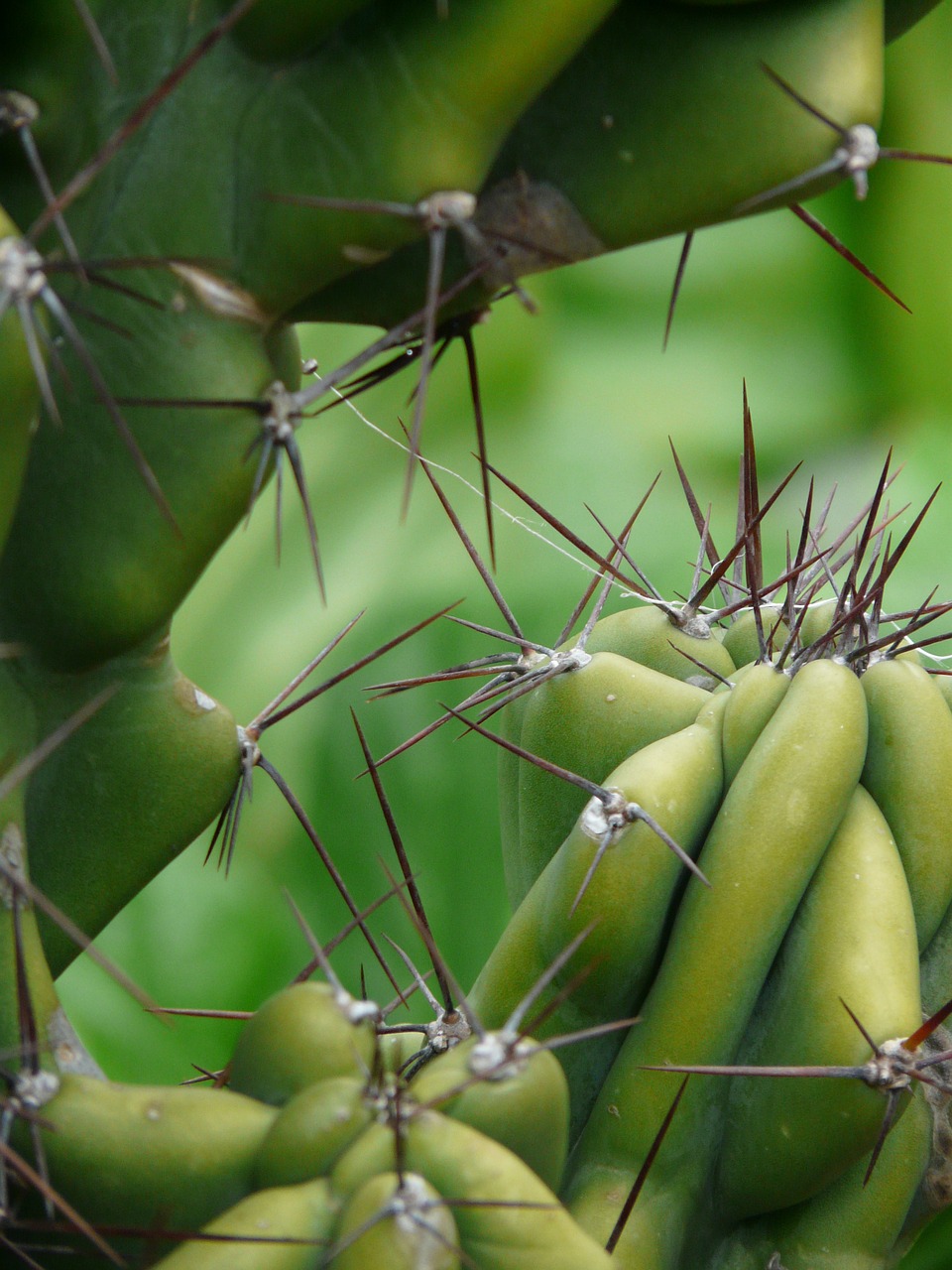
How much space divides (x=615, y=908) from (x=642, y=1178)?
16cm

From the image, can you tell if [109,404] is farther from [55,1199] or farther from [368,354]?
[55,1199]

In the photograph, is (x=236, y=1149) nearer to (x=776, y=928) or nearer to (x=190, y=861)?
(x=776, y=928)

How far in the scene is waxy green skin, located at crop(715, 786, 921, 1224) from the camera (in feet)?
2.73

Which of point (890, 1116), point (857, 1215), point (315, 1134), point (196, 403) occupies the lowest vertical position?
point (857, 1215)

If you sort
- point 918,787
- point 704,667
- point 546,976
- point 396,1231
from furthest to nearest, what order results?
point 704,667
point 918,787
point 546,976
point 396,1231

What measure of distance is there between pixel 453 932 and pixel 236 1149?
143 centimetres

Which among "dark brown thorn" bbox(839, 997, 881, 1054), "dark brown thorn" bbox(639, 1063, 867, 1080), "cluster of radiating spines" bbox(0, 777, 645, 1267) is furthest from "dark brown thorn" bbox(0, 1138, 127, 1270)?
"dark brown thorn" bbox(839, 997, 881, 1054)

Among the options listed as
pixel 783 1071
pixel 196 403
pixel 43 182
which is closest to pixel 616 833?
pixel 783 1071

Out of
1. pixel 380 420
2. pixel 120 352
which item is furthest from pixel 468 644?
pixel 120 352

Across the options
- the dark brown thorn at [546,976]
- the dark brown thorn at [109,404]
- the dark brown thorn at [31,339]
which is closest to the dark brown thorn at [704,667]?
the dark brown thorn at [546,976]

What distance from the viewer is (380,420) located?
2383 mm

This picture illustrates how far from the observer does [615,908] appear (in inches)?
34.0

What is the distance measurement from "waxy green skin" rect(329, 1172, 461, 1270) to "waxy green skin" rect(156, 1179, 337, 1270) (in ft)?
0.05

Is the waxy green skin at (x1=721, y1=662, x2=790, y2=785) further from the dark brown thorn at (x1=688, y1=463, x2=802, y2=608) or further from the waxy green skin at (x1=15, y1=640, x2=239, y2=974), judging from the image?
the waxy green skin at (x1=15, y1=640, x2=239, y2=974)
